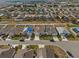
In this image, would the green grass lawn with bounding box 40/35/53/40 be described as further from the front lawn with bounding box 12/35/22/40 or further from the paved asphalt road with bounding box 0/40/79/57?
the front lawn with bounding box 12/35/22/40

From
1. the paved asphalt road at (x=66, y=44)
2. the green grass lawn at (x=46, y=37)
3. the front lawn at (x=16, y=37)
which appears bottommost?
the green grass lawn at (x=46, y=37)

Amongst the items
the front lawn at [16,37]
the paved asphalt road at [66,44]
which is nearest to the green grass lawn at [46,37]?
the paved asphalt road at [66,44]

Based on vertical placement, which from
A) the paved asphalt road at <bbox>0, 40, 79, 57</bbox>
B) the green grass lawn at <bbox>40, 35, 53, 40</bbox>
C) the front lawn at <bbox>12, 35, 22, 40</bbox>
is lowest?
the green grass lawn at <bbox>40, 35, 53, 40</bbox>

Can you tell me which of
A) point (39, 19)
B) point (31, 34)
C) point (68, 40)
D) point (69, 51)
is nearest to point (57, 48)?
point (69, 51)

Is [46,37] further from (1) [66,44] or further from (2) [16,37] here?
(2) [16,37]

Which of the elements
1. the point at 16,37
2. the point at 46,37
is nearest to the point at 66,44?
the point at 46,37

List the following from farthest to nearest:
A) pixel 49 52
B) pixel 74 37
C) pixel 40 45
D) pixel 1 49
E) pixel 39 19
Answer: pixel 39 19 < pixel 74 37 < pixel 40 45 < pixel 1 49 < pixel 49 52

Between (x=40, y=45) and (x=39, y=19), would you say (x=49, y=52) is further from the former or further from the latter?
(x=39, y=19)

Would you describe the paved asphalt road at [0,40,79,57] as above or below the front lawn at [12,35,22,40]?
above

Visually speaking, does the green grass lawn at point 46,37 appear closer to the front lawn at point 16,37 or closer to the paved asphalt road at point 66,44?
the paved asphalt road at point 66,44

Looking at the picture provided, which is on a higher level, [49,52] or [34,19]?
[49,52]

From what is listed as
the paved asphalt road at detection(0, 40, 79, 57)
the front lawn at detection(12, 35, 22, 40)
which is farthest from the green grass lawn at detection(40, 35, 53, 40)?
the front lawn at detection(12, 35, 22, 40)
